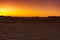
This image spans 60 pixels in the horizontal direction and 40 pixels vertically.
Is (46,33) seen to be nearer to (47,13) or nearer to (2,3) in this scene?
(47,13)

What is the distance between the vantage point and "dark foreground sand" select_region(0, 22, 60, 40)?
2.56 ft

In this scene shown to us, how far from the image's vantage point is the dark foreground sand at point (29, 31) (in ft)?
2.56

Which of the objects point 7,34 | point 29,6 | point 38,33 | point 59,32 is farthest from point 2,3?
point 59,32

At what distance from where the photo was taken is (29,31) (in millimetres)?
795

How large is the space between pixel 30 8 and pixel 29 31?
334 mm

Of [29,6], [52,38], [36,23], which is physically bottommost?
[52,38]

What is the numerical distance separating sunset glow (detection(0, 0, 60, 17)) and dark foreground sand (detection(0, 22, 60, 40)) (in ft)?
0.76

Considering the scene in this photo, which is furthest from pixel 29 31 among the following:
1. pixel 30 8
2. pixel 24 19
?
pixel 30 8

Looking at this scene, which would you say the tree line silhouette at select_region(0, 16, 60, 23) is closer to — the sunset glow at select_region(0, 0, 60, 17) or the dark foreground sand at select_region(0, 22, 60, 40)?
the dark foreground sand at select_region(0, 22, 60, 40)

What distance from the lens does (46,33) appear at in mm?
801

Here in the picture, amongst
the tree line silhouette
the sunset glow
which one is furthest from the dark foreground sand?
the sunset glow

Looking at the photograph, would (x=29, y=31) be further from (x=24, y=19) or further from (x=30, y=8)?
(x=30, y=8)

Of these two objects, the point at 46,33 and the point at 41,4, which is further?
the point at 41,4

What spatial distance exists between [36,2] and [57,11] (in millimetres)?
234
